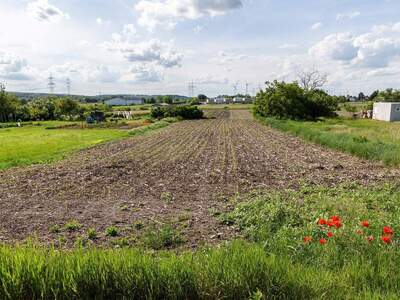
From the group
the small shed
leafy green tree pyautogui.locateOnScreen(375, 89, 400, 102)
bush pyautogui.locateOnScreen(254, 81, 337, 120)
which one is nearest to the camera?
bush pyautogui.locateOnScreen(254, 81, 337, 120)

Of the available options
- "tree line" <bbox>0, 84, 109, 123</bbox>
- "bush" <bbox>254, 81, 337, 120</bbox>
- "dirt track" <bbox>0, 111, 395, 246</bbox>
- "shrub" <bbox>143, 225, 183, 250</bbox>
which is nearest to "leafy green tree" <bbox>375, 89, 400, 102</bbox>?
"bush" <bbox>254, 81, 337, 120</bbox>

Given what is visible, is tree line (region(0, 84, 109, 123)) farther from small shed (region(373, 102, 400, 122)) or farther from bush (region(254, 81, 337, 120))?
small shed (region(373, 102, 400, 122))

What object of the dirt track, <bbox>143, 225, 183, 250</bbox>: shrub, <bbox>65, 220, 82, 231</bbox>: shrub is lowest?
the dirt track

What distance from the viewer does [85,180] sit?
1283 cm

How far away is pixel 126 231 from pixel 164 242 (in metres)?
1.23

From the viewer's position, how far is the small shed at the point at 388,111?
55281mm

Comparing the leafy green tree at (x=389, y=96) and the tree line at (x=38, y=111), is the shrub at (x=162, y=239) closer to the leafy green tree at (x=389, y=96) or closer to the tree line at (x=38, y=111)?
the tree line at (x=38, y=111)

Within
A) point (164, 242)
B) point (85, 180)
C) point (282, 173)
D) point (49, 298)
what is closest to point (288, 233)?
point (164, 242)

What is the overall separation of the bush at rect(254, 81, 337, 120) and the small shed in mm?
9363

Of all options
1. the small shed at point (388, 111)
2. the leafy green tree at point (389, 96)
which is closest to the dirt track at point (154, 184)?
the small shed at point (388, 111)

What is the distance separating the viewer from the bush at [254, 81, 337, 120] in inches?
1912

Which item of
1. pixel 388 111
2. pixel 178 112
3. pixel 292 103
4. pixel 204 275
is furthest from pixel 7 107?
pixel 204 275

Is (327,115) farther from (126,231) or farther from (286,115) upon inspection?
(126,231)

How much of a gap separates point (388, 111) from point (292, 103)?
1834 centimetres
